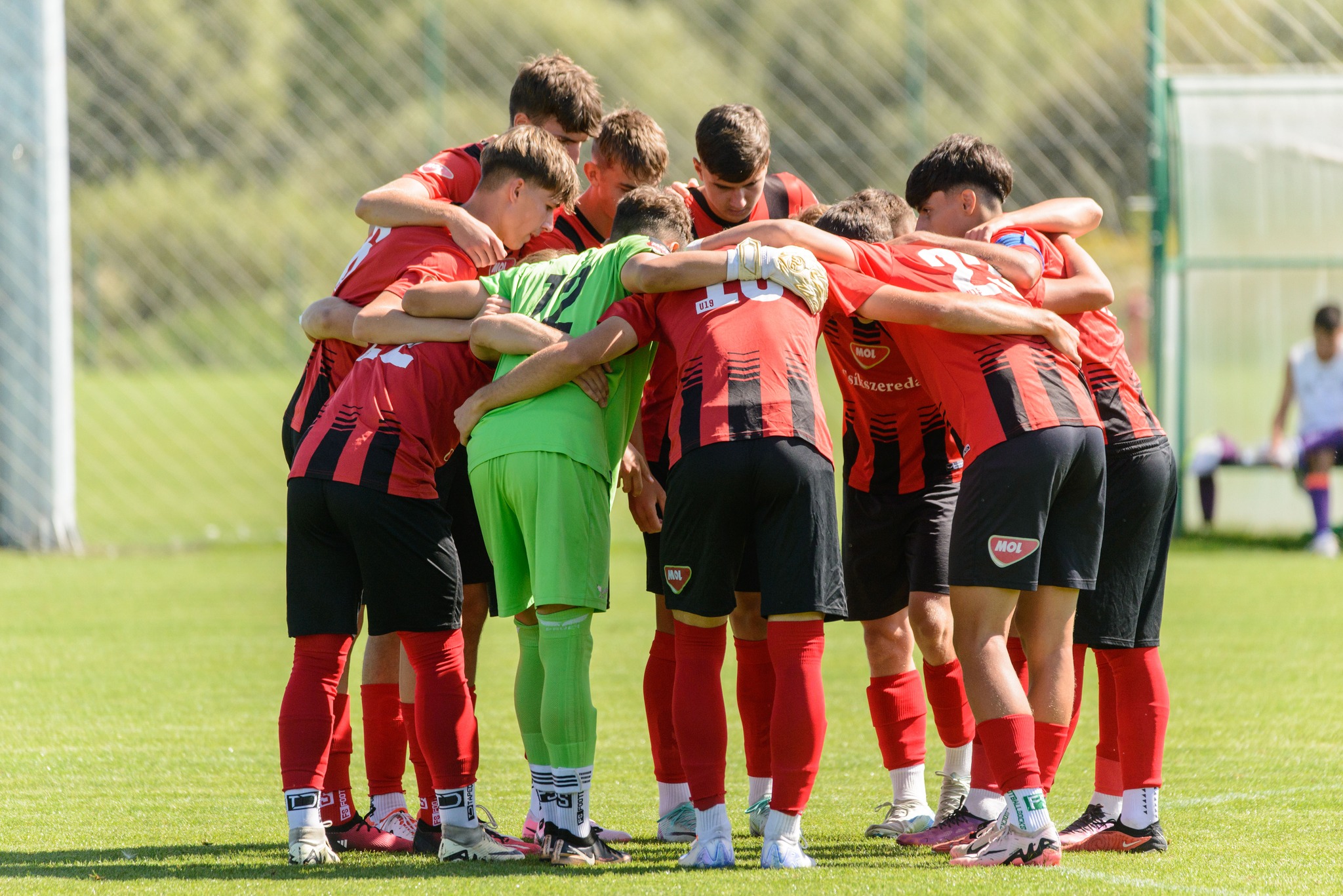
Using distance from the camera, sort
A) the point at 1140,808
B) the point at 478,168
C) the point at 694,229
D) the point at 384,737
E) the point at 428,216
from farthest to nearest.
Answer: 1. the point at 694,229
2. the point at 478,168
3. the point at 428,216
4. the point at 384,737
5. the point at 1140,808

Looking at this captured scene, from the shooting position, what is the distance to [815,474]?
3754 millimetres

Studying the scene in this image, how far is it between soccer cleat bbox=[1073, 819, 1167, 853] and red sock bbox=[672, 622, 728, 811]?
1068 mm

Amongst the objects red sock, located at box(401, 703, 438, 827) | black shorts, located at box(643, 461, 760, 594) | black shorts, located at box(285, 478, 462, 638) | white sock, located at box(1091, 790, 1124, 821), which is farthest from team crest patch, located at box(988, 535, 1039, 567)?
red sock, located at box(401, 703, 438, 827)

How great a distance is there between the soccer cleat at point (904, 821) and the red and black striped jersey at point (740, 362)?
120cm

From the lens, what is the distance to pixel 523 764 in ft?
17.2

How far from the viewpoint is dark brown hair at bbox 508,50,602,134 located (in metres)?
4.79

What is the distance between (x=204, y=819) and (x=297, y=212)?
883 inches

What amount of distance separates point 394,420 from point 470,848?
46.3 inches

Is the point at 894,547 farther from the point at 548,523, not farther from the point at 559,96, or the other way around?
the point at 559,96

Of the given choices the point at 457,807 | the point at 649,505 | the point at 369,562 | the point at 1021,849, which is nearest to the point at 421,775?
the point at 457,807

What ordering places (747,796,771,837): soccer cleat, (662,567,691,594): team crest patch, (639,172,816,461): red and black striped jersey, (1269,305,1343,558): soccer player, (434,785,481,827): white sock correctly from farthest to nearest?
(1269,305,1343,558): soccer player
(639,172,816,461): red and black striped jersey
(747,796,771,837): soccer cleat
(434,785,481,827): white sock
(662,567,691,594): team crest patch

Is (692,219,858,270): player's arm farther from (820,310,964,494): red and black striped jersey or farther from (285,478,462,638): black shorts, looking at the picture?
(285,478,462,638): black shorts

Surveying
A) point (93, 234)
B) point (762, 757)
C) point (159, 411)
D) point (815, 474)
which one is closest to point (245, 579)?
point (762, 757)

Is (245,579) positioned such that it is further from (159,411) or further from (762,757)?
(159,411)
